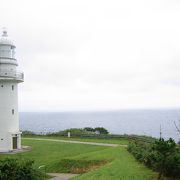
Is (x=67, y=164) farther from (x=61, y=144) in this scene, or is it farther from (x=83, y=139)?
(x=83, y=139)

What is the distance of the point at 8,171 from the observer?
18.1 meters

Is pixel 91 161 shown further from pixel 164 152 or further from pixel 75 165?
pixel 164 152

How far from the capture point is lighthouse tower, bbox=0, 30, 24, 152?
36156mm

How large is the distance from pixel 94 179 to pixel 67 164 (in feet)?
22.6

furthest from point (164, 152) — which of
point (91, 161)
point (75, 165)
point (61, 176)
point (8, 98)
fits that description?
point (8, 98)

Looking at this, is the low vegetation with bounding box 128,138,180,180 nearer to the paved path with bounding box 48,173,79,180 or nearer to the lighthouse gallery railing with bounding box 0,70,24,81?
the paved path with bounding box 48,173,79,180

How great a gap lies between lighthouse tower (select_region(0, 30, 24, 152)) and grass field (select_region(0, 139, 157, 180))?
2.61m

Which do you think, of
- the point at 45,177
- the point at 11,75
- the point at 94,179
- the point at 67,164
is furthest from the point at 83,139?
the point at 94,179

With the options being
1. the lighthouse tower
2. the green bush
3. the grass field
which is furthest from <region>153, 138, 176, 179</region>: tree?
the lighthouse tower

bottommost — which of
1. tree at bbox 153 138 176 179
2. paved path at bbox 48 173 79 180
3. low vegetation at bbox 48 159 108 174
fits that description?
paved path at bbox 48 173 79 180

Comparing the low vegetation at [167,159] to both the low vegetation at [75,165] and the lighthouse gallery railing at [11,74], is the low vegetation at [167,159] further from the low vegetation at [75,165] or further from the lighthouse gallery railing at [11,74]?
the lighthouse gallery railing at [11,74]

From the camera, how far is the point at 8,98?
119ft

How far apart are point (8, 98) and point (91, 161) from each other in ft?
49.9

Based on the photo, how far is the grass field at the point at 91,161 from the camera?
722 inches
